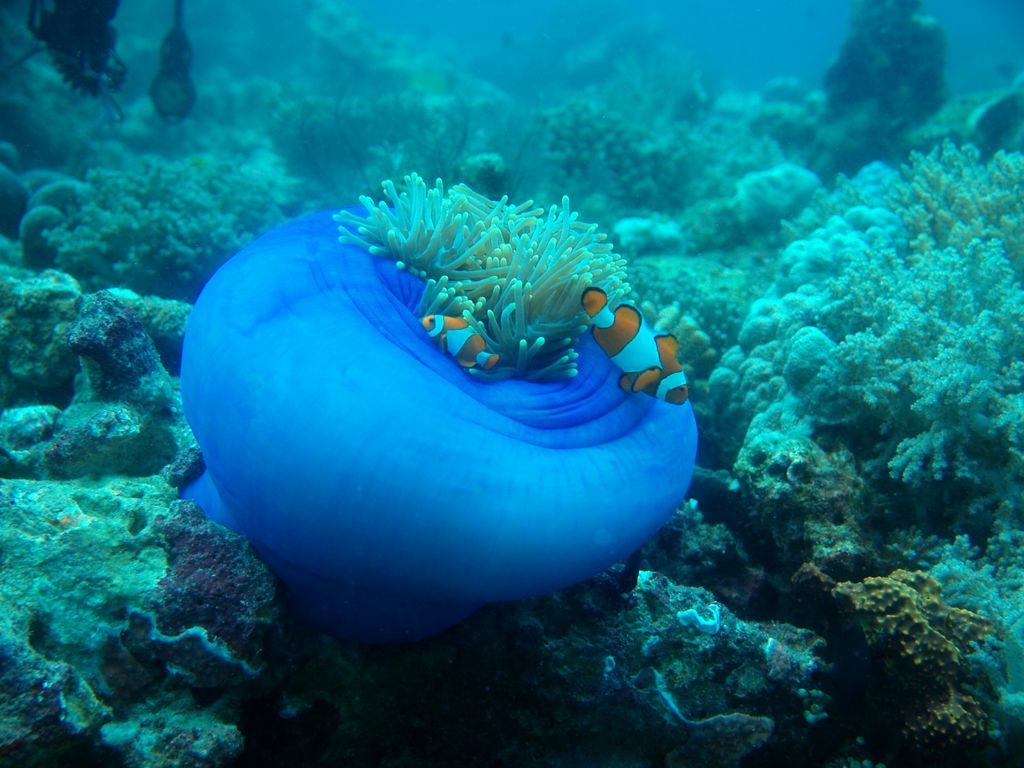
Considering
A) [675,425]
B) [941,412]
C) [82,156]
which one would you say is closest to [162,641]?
[675,425]

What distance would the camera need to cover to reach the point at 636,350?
2.01 metres

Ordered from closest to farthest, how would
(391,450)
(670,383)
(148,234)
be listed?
(391,450)
(670,383)
(148,234)

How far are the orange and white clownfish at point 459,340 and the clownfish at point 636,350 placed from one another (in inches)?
15.0

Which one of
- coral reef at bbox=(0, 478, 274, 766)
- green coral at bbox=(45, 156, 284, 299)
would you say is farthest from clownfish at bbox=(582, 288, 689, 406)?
green coral at bbox=(45, 156, 284, 299)

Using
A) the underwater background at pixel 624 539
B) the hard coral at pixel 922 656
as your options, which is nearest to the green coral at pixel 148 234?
the underwater background at pixel 624 539

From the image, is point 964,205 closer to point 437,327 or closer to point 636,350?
point 636,350

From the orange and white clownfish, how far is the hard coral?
146 centimetres

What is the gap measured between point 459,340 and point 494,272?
43 centimetres

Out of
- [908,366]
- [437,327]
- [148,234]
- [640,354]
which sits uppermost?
[908,366]

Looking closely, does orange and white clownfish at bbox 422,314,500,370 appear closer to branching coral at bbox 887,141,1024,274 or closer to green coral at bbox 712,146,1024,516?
green coral at bbox 712,146,1024,516

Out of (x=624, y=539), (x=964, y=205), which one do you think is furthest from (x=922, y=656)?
(x=964, y=205)

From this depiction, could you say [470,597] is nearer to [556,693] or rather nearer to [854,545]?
[556,693]

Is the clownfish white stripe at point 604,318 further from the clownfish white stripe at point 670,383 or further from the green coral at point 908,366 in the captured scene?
the green coral at point 908,366

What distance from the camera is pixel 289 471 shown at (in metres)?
1.56
